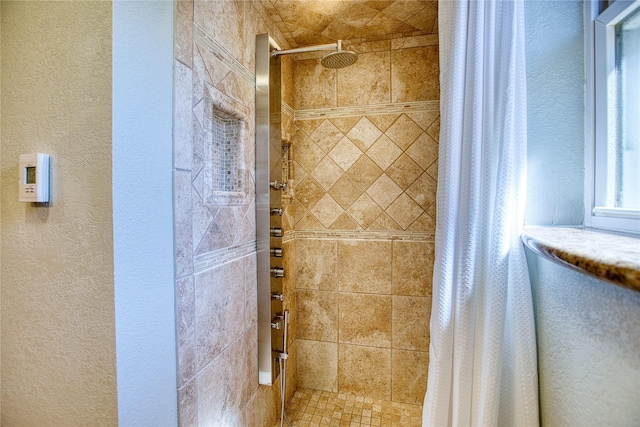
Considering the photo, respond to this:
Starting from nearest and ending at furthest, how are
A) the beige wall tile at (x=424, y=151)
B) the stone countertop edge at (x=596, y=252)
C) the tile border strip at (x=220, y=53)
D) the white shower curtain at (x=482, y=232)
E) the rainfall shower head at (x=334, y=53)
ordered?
1. the stone countertop edge at (x=596, y=252)
2. the white shower curtain at (x=482, y=232)
3. the tile border strip at (x=220, y=53)
4. the rainfall shower head at (x=334, y=53)
5. the beige wall tile at (x=424, y=151)

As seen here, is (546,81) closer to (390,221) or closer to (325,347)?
(390,221)

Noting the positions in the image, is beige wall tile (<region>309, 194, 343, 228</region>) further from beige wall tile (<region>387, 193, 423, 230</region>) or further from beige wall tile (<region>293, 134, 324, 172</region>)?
beige wall tile (<region>387, 193, 423, 230</region>)

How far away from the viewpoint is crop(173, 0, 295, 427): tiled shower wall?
872 millimetres

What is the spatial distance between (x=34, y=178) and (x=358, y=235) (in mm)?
1522

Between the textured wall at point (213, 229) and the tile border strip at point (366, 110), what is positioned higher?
the tile border strip at point (366, 110)

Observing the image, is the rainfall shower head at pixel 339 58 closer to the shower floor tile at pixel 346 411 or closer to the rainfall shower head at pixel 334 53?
the rainfall shower head at pixel 334 53

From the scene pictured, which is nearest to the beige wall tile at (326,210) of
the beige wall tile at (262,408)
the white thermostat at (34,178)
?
the beige wall tile at (262,408)

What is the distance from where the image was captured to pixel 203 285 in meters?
0.97

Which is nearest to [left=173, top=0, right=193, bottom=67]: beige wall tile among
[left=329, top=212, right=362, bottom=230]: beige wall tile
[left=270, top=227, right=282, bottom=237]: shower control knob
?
[left=270, top=227, right=282, bottom=237]: shower control knob

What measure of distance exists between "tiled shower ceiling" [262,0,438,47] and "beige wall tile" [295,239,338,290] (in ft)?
4.43

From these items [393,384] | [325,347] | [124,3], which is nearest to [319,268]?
[325,347]

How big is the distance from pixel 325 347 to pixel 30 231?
1.66 m

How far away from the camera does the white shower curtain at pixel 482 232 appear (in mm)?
772

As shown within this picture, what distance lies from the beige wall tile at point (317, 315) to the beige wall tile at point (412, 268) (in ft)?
1.46
